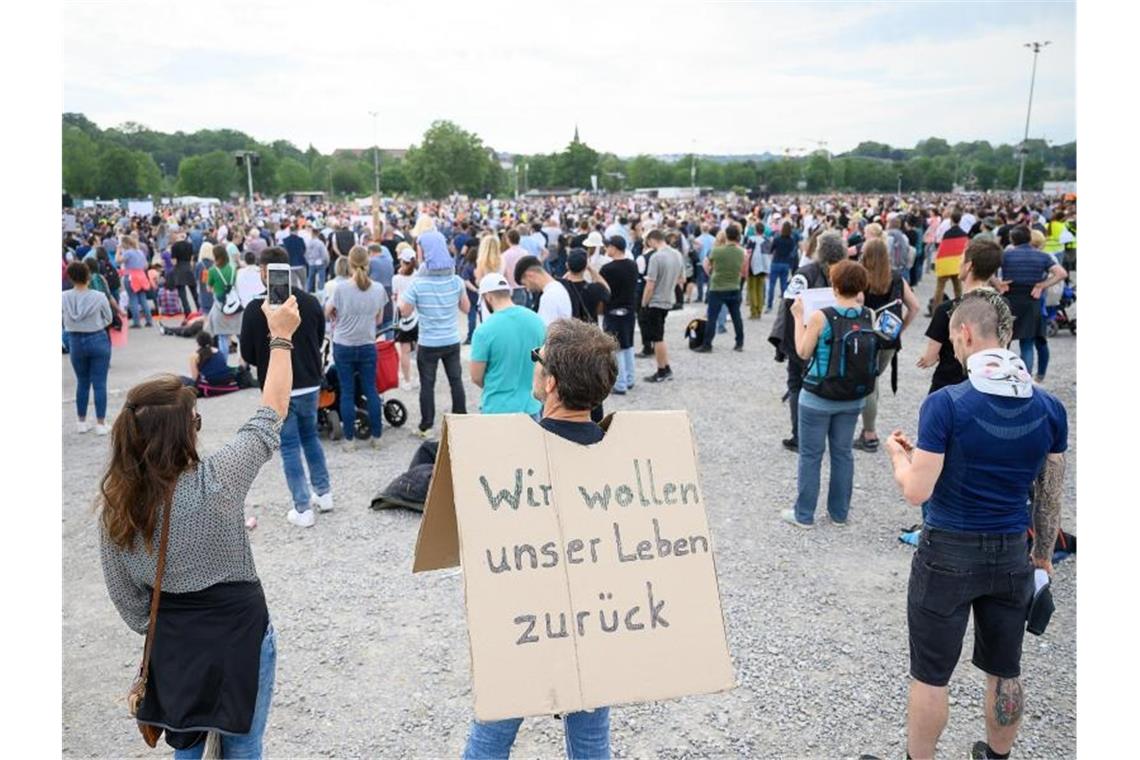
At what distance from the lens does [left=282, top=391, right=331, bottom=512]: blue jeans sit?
17.5 feet

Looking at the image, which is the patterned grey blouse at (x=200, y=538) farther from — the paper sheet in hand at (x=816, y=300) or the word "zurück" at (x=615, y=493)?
the paper sheet in hand at (x=816, y=300)

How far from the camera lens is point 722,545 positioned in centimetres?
518

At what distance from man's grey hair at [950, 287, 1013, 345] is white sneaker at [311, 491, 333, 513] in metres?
4.34

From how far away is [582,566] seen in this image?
79.4 inches

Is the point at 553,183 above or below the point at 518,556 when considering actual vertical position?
above

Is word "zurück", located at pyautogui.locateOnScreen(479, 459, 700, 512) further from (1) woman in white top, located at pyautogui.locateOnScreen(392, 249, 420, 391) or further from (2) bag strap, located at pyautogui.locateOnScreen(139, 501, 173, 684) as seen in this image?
(1) woman in white top, located at pyautogui.locateOnScreen(392, 249, 420, 391)

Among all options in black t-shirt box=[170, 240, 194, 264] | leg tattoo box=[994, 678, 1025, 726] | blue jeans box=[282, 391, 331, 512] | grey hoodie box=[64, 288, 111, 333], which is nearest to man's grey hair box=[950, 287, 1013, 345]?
leg tattoo box=[994, 678, 1025, 726]

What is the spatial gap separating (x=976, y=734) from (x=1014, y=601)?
945 millimetres

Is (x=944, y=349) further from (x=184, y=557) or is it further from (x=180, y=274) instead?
(x=180, y=274)

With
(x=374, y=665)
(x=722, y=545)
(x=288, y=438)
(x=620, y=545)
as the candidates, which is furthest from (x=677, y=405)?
(x=620, y=545)

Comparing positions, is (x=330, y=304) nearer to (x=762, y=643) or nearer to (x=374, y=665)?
(x=374, y=665)

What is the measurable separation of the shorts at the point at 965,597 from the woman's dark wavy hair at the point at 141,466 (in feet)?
7.92

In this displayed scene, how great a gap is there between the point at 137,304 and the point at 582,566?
13917 millimetres

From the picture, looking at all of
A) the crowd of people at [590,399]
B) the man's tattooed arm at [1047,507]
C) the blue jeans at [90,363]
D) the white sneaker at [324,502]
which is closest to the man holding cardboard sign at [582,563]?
the crowd of people at [590,399]
